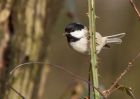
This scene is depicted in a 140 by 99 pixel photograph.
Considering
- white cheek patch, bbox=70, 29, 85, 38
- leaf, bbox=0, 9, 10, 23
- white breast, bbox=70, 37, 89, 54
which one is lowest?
white breast, bbox=70, 37, 89, 54

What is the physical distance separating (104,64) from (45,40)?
8.53ft

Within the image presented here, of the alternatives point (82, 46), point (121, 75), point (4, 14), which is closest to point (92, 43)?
point (121, 75)

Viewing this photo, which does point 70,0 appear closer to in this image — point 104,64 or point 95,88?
point 95,88

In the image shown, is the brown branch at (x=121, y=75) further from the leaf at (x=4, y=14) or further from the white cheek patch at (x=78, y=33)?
the leaf at (x=4, y=14)

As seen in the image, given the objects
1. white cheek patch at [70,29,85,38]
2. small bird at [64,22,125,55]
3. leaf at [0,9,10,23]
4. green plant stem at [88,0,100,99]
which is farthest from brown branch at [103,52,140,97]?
leaf at [0,9,10,23]

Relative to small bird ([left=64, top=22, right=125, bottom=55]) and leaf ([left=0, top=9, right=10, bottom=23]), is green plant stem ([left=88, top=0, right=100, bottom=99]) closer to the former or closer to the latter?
small bird ([left=64, top=22, right=125, bottom=55])

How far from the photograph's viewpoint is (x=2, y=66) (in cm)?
300

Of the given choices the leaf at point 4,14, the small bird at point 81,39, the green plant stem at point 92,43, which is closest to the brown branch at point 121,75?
the green plant stem at point 92,43

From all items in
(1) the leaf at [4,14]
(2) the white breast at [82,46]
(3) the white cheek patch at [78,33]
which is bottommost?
(2) the white breast at [82,46]

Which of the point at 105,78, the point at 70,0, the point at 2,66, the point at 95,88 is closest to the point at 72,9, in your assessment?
the point at 70,0

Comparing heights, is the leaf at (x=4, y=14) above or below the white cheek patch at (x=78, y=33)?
above

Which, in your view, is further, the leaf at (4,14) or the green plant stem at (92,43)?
the leaf at (4,14)

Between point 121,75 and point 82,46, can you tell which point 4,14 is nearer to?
point 82,46

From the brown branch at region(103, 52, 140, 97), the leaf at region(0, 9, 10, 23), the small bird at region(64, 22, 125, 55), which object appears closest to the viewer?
the brown branch at region(103, 52, 140, 97)
